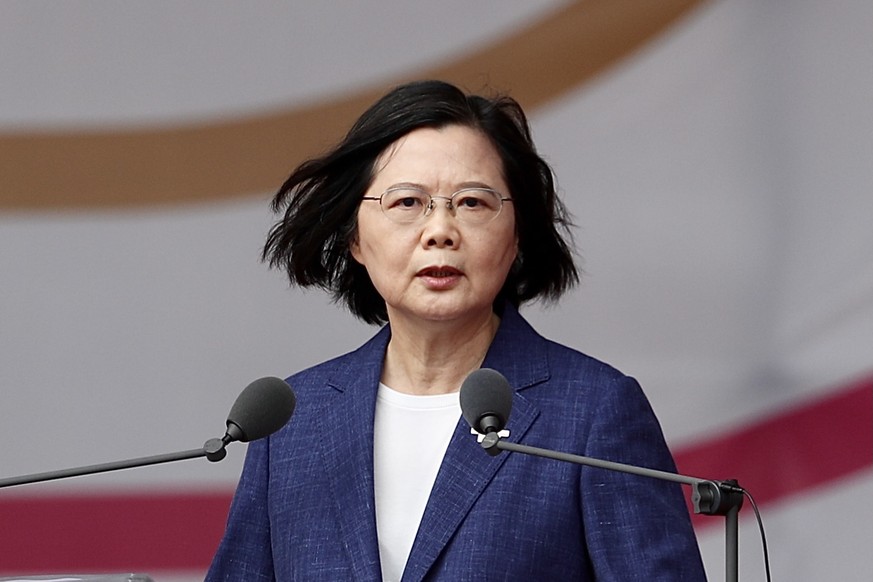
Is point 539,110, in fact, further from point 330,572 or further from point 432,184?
point 330,572

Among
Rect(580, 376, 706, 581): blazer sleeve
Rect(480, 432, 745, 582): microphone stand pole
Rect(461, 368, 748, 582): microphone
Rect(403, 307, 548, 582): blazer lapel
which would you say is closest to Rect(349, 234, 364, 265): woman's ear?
Rect(403, 307, 548, 582): blazer lapel

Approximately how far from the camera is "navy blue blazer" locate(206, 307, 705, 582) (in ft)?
6.71

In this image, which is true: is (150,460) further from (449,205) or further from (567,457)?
(449,205)

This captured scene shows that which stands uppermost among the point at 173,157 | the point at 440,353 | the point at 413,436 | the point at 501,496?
the point at 173,157

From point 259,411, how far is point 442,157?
50cm

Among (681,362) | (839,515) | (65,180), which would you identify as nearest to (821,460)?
(839,515)

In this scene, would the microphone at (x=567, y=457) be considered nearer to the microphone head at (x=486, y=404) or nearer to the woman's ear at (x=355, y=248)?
the microphone head at (x=486, y=404)

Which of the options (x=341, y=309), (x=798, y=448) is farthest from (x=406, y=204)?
(x=341, y=309)

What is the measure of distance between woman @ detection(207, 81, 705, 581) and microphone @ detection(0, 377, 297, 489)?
0.28 metres

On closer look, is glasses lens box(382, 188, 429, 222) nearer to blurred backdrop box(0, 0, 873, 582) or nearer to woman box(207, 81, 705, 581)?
woman box(207, 81, 705, 581)

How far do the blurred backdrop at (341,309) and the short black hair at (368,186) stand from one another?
814 millimetres

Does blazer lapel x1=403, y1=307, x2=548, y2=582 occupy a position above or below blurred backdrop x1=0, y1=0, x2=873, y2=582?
below

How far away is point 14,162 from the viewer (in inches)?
140

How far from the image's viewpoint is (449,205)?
216 cm
